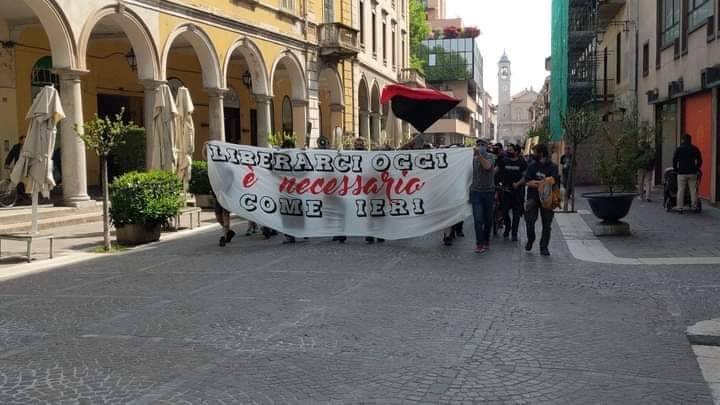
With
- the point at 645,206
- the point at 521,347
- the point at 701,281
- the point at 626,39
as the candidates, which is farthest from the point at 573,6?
the point at 521,347

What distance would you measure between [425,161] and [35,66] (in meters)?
13.9

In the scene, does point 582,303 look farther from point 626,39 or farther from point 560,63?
point 560,63

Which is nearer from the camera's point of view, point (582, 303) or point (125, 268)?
point (582, 303)

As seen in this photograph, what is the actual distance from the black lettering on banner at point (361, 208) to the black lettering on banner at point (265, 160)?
1796 millimetres

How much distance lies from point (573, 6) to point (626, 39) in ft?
35.1

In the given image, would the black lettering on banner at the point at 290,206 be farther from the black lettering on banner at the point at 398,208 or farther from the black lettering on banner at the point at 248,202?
the black lettering on banner at the point at 398,208

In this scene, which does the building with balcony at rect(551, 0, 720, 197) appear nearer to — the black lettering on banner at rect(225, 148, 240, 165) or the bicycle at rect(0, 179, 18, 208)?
the black lettering on banner at rect(225, 148, 240, 165)

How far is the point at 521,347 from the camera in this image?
19.2ft

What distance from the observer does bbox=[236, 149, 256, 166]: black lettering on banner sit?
12.8 metres

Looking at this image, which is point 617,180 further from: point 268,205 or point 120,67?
point 120,67

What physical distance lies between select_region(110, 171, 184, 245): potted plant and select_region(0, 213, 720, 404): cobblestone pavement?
2710mm

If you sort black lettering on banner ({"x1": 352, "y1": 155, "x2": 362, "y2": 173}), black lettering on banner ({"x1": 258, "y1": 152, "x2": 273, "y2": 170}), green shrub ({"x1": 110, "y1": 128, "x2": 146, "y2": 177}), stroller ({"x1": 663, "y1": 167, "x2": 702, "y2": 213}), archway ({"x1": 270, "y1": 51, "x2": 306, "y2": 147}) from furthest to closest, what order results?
archway ({"x1": 270, "y1": 51, "x2": 306, "y2": 147}), green shrub ({"x1": 110, "y1": 128, "x2": 146, "y2": 177}), stroller ({"x1": 663, "y1": 167, "x2": 702, "y2": 213}), black lettering on banner ({"x1": 258, "y1": 152, "x2": 273, "y2": 170}), black lettering on banner ({"x1": 352, "y1": 155, "x2": 362, "y2": 173})

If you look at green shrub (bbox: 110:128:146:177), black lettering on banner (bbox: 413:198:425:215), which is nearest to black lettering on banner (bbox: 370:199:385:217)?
black lettering on banner (bbox: 413:198:425:215)

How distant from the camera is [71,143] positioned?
16781 mm
